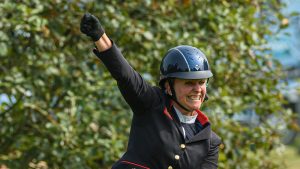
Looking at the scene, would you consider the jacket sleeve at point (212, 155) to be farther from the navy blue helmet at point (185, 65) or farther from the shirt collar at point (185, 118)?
the navy blue helmet at point (185, 65)

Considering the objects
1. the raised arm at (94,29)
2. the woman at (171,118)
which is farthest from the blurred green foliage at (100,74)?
the raised arm at (94,29)

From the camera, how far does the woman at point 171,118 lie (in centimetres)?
411

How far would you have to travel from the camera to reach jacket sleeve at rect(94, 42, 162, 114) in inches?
152

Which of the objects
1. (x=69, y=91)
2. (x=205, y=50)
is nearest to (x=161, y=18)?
(x=205, y=50)

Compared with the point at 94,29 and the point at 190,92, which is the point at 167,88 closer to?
the point at 190,92

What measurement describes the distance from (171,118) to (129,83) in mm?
440

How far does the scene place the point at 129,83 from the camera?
3928 mm

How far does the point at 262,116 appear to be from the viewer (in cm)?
750

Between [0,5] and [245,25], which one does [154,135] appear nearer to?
[0,5]

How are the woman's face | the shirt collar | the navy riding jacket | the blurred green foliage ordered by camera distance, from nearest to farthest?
the navy riding jacket < the woman's face < the shirt collar < the blurred green foliage

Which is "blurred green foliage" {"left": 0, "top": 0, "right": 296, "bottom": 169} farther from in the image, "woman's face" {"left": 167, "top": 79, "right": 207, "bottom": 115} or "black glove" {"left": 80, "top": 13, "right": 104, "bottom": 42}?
"black glove" {"left": 80, "top": 13, "right": 104, "bottom": 42}

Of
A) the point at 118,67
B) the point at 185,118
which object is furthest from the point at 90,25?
the point at 185,118

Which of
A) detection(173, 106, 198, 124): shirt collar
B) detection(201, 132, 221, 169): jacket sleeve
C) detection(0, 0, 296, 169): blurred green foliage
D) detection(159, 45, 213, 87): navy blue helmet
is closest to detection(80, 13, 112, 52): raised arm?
detection(159, 45, 213, 87): navy blue helmet

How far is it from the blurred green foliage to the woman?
2.14 metres
